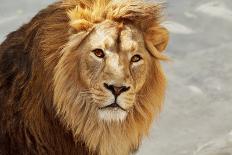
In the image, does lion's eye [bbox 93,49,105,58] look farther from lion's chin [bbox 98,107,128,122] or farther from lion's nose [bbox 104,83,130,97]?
lion's chin [bbox 98,107,128,122]

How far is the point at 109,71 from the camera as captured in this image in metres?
4.36

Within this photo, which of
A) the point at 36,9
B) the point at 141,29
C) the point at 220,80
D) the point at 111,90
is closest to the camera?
the point at 111,90

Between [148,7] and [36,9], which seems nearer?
[148,7]

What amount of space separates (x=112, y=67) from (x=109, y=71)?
1.1 inches

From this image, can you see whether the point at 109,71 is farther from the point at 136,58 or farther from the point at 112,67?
the point at 136,58

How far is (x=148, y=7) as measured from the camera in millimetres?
4605

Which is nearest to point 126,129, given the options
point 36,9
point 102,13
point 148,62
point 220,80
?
point 148,62

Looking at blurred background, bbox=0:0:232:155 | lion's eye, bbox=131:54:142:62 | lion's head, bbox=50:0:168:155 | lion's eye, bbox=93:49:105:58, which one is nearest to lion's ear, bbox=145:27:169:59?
lion's head, bbox=50:0:168:155

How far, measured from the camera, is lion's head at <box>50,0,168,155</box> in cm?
440

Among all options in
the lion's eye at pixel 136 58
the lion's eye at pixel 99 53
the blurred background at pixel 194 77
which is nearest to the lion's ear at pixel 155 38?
the lion's eye at pixel 136 58

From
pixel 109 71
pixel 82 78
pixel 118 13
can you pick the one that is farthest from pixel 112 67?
pixel 118 13

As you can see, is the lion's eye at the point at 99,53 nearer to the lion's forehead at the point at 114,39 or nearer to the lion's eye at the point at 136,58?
the lion's forehead at the point at 114,39

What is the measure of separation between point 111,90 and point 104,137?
0.48 meters

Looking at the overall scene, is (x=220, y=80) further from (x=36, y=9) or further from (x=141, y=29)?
(x=141, y=29)
